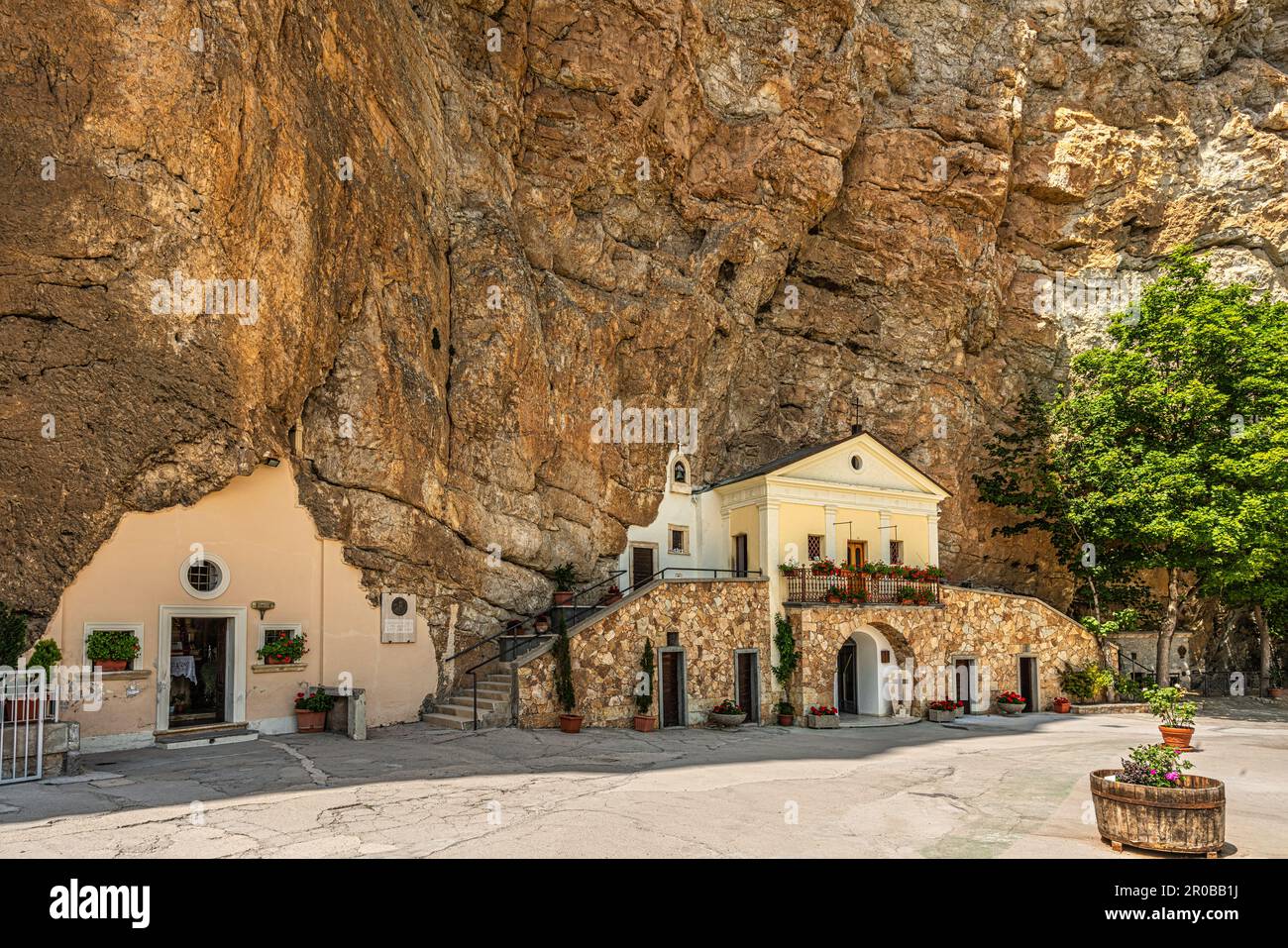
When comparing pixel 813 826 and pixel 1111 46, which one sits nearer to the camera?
pixel 813 826

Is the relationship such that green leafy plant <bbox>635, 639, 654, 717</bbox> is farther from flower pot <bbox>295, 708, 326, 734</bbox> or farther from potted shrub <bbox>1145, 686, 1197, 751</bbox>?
potted shrub <bbox>1145, 686, 1197, 751</bbox>

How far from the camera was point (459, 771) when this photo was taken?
586 inches

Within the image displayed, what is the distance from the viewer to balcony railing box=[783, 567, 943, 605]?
84.6 feet

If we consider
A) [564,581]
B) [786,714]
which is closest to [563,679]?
[564,581]

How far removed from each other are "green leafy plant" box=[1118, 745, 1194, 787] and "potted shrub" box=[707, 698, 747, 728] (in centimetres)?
1378

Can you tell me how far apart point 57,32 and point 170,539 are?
9422 mm

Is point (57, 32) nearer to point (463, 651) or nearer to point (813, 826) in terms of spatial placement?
point (463, 651)

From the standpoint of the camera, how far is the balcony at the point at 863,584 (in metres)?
25.8

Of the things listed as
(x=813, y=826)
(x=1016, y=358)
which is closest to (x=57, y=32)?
(x=813, y=826)

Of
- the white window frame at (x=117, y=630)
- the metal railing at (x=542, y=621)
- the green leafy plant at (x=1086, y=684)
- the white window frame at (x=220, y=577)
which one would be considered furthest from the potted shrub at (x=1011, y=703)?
the white window frame at (x=117, y=630)

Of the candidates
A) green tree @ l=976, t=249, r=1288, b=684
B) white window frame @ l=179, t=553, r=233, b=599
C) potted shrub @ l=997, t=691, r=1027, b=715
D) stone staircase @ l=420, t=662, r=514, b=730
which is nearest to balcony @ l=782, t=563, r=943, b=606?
potted shrub @ l=997, t=691, r=1027, b=715

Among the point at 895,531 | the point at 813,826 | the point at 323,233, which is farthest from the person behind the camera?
the point at 895,531

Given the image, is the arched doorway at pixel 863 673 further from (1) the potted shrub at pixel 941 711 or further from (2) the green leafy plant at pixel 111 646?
(2) the green leafy plant at pixel 111 646

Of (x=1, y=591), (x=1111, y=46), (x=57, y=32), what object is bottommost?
(x=1, y=591)
